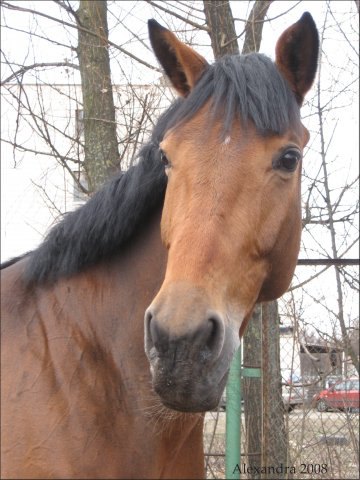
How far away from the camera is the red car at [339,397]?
5.46m

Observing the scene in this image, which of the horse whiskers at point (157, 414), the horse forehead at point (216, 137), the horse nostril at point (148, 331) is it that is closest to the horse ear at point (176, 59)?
the horse forehead at point (216, 137)

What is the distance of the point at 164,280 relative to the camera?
2.54 metres

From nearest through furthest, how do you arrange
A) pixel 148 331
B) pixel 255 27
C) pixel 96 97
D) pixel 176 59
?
pixel 148 331
pixel 176 59
pixel 255 27
pixel 96 97

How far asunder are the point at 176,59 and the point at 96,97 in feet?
11.7

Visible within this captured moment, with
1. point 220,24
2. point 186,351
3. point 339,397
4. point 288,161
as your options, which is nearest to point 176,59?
point 288,161

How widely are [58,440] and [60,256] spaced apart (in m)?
0.95

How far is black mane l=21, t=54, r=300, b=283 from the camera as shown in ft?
9.48

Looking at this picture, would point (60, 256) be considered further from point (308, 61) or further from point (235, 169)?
point (308, 61)

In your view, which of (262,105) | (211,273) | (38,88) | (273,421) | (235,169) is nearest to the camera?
(211,273)

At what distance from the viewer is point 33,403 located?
2.52 metres

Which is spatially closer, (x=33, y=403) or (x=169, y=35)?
(x=33, y=403)

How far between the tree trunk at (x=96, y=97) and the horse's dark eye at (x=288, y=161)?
3797 mm

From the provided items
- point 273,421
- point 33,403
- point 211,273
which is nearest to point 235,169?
point 211,273

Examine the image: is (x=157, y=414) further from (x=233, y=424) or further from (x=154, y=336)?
(x=233, y=424)
